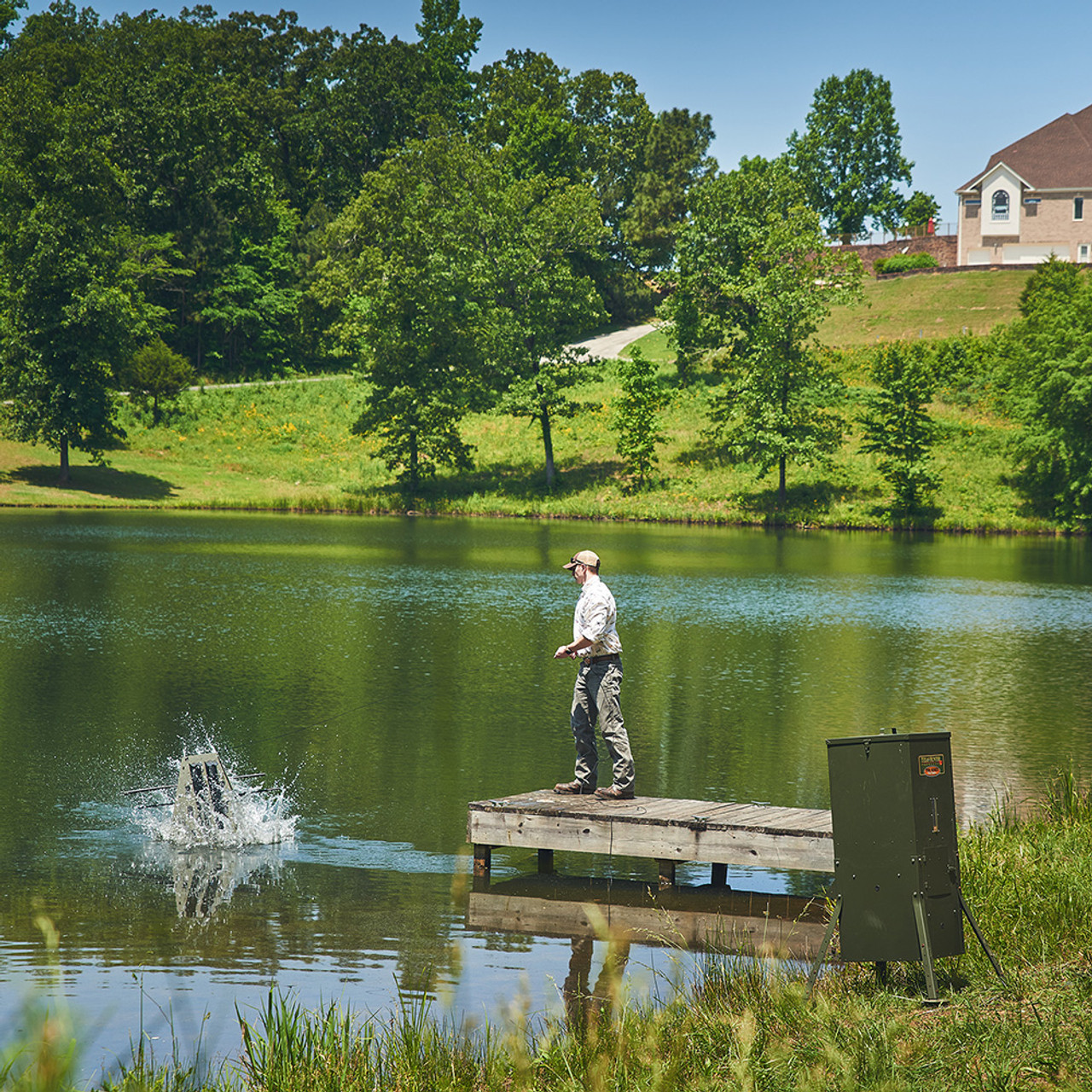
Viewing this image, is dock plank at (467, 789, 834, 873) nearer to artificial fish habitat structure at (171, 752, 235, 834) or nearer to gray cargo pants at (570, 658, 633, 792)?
gray cargo pants at (570, 658, 633, 792)

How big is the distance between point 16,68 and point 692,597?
71.0 m

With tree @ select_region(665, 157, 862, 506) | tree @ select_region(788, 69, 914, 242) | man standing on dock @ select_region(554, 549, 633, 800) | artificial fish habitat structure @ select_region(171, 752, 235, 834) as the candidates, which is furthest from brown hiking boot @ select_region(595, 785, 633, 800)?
tree @ select_region(788, 69, 914, 242)

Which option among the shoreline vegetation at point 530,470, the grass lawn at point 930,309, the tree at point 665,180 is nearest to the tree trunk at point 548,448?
the shoreline vegetation at point 530,470

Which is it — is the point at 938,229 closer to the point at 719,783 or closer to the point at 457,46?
the point at 457,46

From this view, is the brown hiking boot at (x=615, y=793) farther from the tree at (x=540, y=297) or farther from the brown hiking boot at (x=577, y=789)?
the tree at (x=540, y=297)

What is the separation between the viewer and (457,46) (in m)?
107

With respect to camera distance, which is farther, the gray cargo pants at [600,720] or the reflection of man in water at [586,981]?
the gray cargo pants at [600,720]

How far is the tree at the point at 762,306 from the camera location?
61469 millimetres

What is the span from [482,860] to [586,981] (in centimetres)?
281

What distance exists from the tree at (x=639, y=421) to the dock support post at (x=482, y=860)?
53.1 metres

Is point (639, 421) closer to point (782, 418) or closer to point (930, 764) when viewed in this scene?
point (782, 418)

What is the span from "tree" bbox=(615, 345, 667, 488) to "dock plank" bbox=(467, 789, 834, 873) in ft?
175

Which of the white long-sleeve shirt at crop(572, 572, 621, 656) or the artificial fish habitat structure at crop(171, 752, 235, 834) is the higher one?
the white long-sleeve shirt at crop(572, 572, 621, 656)

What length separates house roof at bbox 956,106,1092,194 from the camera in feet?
301
